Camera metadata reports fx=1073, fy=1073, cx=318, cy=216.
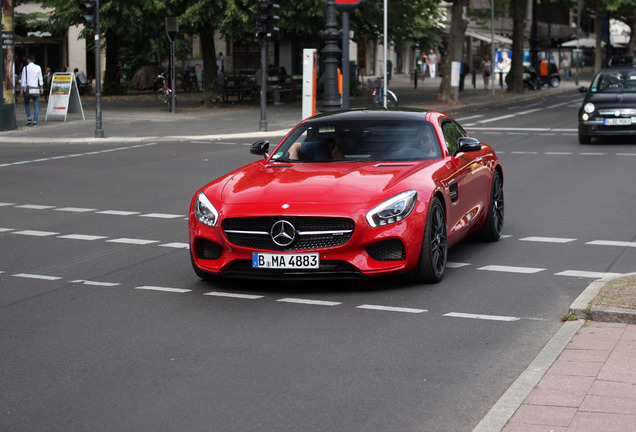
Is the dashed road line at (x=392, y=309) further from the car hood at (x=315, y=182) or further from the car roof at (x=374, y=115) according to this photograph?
the car roof at (x=374, y=115)

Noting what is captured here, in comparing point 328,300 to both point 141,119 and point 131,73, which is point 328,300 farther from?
point 131,73

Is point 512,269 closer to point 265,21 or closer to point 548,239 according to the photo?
point 548,239

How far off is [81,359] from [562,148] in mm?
17348

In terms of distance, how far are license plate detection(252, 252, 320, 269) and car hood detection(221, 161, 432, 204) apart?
43 cm

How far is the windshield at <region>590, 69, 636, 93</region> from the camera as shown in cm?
2348

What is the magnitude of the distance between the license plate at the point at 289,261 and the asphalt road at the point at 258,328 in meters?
0.26

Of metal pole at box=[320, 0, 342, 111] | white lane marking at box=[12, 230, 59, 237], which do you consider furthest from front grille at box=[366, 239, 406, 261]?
metal pole at box=[320, 0, 342, 111]

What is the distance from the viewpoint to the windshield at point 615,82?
925 inches

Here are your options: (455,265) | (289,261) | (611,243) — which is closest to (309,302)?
(289,261)

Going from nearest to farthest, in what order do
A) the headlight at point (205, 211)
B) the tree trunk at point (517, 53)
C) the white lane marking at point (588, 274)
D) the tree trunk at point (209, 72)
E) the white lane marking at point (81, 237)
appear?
1. the headlight at point (205, 211)
2. the white lane marking at point (588, 274)
3. the white lane marking at point (81, 237)
4. the tree trunk at point (209, 72)
5. the tree trunk at point (517, 53)

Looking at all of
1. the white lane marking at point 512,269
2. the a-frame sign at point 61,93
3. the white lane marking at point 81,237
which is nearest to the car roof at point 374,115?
the white lane marking at point 512,269

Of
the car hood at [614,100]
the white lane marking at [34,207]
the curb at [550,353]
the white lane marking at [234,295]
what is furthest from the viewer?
the car hood at [614,100]

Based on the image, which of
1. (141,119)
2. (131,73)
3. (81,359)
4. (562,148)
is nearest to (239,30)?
(141,119)

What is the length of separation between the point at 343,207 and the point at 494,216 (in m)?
3.06
